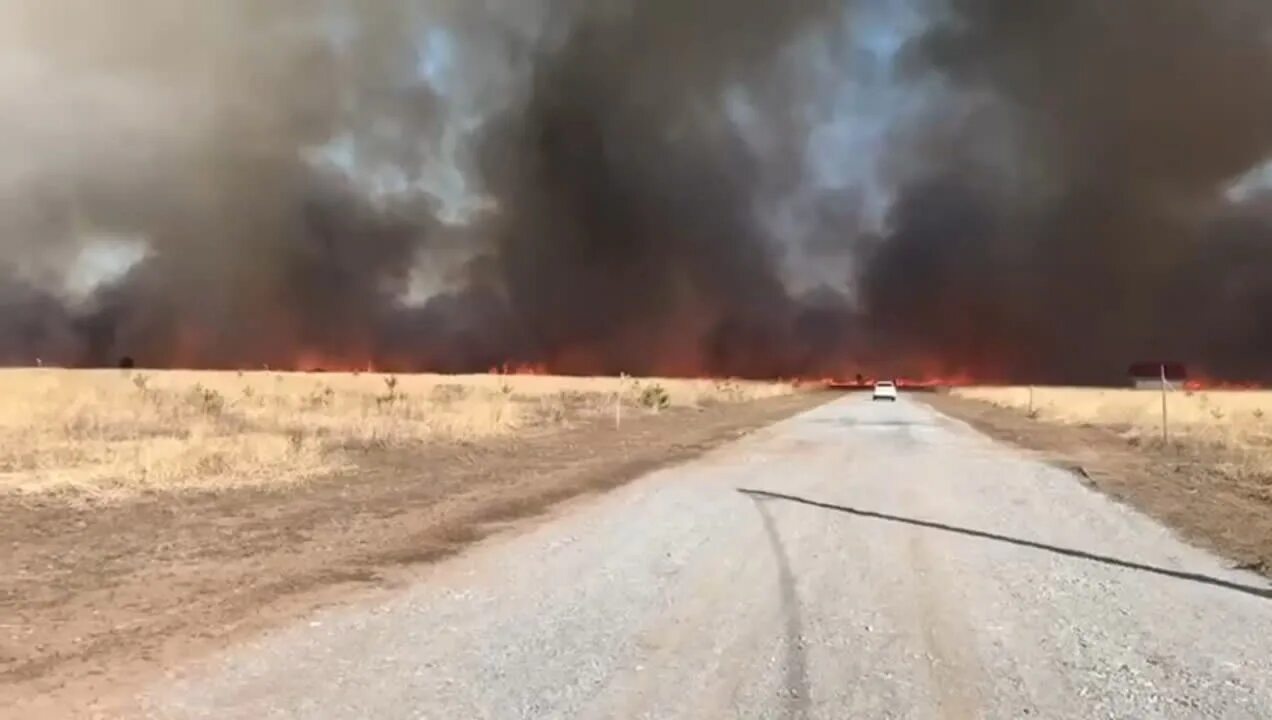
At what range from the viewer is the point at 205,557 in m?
9.77

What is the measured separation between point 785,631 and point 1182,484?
13.7 meters

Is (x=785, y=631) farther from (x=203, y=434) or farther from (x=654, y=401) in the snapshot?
(x=654, y=401)

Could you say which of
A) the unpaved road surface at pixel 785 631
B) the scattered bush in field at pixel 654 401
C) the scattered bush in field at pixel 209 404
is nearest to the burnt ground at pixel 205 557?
the unpaved road surface at pixel 785 631

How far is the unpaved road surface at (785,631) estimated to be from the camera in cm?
520

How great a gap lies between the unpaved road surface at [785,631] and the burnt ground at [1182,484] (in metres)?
0.60

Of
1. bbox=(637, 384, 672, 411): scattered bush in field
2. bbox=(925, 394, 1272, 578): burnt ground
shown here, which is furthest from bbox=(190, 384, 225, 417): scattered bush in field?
bbox=(925, 394, 1272, 578): burnt ground

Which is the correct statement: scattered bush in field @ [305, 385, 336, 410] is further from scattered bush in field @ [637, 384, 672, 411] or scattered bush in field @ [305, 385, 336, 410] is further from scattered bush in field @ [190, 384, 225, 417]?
scattered bush in field @ [637, 384, 672, 411]

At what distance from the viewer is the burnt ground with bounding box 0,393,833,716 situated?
6.21 m

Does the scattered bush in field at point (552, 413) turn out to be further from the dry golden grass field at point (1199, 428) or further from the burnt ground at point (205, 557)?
the dry golden grass field at point (1199, 428)

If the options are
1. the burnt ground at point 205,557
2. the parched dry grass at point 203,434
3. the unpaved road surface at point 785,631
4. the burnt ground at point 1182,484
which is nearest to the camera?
the unpaved road surface at point 785,631

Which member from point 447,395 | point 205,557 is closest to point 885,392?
point 447,395

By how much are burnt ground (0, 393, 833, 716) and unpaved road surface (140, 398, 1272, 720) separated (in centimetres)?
51

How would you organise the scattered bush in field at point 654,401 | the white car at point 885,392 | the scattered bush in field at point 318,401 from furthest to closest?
the white car at point 885,392 < the scattered bush in field at point 654,401 < the scattered bush in field at point 318,401

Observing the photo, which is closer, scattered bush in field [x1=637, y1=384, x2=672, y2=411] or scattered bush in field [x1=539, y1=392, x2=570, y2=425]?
scattered bush in field [x1=539, y1=392, x2=570, y2=425]
